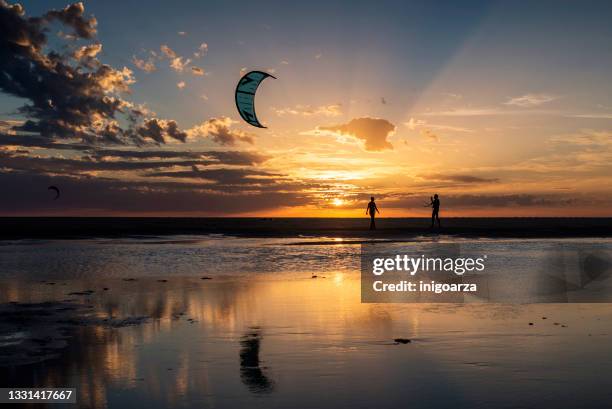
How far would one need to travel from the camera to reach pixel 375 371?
7176 millimetres

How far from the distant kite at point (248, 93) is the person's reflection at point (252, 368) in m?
14.8

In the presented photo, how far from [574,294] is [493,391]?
8.29 metres

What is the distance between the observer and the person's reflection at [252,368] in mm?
6637

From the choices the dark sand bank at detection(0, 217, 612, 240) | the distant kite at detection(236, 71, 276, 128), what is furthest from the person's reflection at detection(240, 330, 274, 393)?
the dark sand bank at detection(0, 217, 612, 240)

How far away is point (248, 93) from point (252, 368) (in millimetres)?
17375

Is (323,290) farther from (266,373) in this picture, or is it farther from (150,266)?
(150,266)

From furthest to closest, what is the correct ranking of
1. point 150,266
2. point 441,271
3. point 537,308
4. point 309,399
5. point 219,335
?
point 150,266, point 441,271, point 537,308, point 219,335, point 309,399

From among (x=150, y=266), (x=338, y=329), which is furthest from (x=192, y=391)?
(x=150, y=266)

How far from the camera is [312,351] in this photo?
8156 millimetres

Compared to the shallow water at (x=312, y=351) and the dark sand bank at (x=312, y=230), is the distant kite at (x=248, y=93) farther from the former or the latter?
the dark sand bank at (x=312, y=230)

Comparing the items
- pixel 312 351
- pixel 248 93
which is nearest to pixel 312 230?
pixel 248 93

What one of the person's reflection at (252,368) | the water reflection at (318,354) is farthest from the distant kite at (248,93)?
the person's reflection at (252,368)

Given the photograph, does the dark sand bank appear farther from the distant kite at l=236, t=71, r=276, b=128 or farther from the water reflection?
the water reflection

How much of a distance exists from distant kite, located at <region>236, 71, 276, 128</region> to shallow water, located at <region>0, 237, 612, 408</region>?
Result: 9.46m
